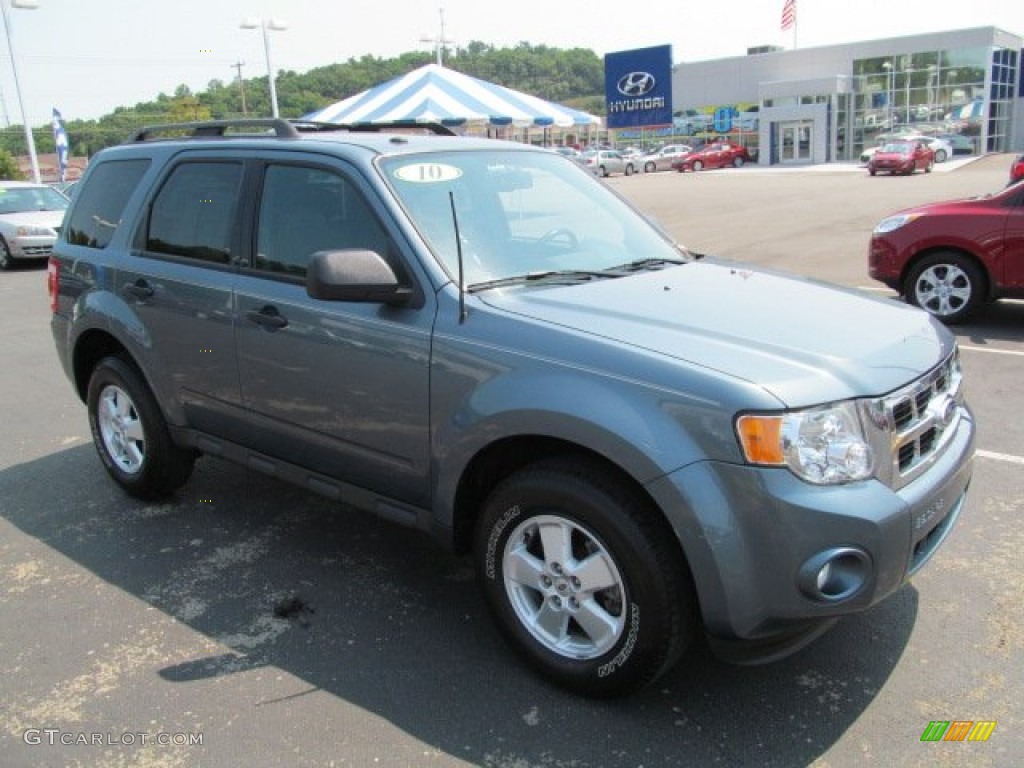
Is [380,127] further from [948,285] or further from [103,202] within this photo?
[948,285]

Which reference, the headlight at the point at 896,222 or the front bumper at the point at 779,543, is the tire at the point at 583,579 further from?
the headlight at the point at 896,222

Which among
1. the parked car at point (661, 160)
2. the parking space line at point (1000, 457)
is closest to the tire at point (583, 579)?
the parking space line at point (1000, 457)

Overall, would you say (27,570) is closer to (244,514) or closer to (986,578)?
(244,514)

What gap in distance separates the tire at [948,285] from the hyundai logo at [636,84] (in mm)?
49971

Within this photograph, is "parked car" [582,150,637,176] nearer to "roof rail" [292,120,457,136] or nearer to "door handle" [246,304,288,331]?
"roof rail" [292,120,457,136]

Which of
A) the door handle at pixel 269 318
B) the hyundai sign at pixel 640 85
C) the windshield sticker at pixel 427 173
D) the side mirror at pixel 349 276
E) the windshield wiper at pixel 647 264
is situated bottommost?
the door handle at pixel 269 318

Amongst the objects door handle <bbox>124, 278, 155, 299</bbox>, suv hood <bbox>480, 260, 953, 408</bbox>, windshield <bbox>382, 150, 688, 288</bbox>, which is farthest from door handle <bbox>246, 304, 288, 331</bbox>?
suv hood <bbox>480, 260, 953, 408</bbox>

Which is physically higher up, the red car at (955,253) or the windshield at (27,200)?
the windshield at (27,200)

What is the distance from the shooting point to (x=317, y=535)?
4438 millimetres

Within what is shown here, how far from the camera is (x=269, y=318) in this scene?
12.4ft

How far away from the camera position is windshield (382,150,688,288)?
347 centimetres

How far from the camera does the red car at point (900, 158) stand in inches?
1487

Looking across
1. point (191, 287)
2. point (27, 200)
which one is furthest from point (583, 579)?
point (27, 200)

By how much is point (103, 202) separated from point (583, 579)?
3.51 metres
